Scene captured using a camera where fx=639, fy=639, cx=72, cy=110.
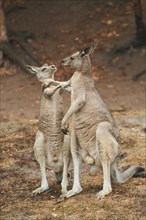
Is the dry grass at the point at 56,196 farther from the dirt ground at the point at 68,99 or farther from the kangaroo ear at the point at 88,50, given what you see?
the kangaroo ear at the point at 88,50

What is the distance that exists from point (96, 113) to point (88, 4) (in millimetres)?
16798

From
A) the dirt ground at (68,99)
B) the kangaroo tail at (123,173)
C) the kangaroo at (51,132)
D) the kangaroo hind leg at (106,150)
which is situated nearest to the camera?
the kangaroo hind leg at (106,150)

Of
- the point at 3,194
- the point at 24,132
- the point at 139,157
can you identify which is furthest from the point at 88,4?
the point at 3,194

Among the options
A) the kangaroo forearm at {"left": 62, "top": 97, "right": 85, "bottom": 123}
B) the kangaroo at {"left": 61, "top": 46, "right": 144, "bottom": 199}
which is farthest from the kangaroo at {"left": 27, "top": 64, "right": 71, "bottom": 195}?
the kangaroo forearm at {"left": 62, "top": 97, "right": 85, "bottom": 123}

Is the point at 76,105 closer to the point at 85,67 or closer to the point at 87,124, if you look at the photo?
the point at 87,124

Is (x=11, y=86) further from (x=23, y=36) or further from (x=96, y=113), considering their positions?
(x=96, y=113)

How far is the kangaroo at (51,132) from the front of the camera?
320 inches

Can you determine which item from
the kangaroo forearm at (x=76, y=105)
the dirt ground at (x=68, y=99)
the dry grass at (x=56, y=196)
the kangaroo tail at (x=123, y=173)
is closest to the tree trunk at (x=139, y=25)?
the dirt ground at (x=68, y=99)

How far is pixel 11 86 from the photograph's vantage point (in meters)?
19.2

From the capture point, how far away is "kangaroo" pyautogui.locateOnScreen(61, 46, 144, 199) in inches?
309

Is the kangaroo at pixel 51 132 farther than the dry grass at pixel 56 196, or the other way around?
the kangaroo at pixel 51 132

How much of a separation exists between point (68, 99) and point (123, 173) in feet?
28.4

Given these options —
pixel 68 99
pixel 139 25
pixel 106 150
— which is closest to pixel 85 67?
pixel 106 150

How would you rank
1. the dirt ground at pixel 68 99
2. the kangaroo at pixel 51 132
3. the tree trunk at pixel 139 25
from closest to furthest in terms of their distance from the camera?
the dirt ground at pixel 68 99 < the kangaroo at pixel 51 132 < the tree trunk at pixel 139 25
